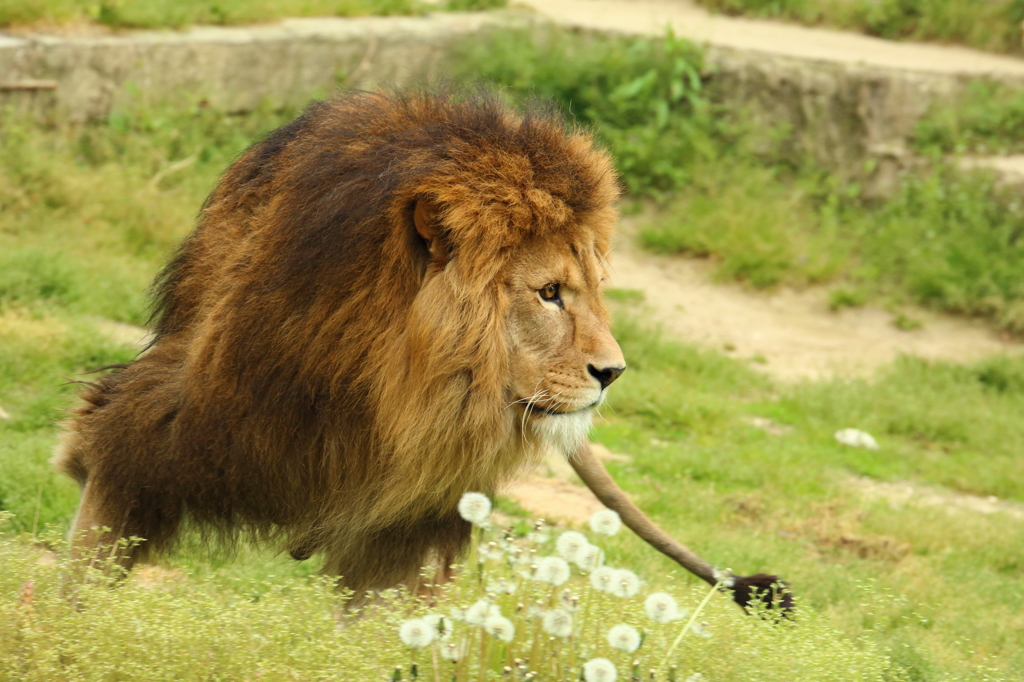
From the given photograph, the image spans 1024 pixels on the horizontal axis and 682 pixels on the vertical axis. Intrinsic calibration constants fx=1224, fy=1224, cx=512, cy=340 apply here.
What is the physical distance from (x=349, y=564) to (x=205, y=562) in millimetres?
465

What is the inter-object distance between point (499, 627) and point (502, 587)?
0.21 m

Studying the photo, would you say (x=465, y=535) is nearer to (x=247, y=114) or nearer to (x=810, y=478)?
(x=810, y=478)

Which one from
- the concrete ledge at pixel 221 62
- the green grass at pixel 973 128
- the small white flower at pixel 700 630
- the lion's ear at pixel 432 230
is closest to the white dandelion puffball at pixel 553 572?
the small white flower at pixel 700 630

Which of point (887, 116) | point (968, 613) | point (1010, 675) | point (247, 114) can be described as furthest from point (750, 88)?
point (1010, 675)

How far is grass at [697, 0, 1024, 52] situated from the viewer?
10.5 m

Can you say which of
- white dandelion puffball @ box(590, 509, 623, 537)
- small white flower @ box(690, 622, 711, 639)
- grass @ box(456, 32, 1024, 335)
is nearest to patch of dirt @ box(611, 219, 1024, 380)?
grass @ box(456, 32, 1024, 335)

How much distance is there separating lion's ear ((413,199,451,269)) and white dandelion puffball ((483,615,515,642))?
0.94 meters

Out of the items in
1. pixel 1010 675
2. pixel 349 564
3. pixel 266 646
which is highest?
pixel 266 646

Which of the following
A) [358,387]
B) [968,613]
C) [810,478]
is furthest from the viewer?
[810,478]

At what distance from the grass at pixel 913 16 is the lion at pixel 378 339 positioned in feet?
28.0

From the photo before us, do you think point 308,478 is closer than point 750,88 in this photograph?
Yes

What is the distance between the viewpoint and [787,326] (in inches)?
331

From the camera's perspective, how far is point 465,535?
138 inches

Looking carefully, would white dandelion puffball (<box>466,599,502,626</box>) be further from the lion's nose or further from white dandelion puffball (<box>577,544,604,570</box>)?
the lion's nose
